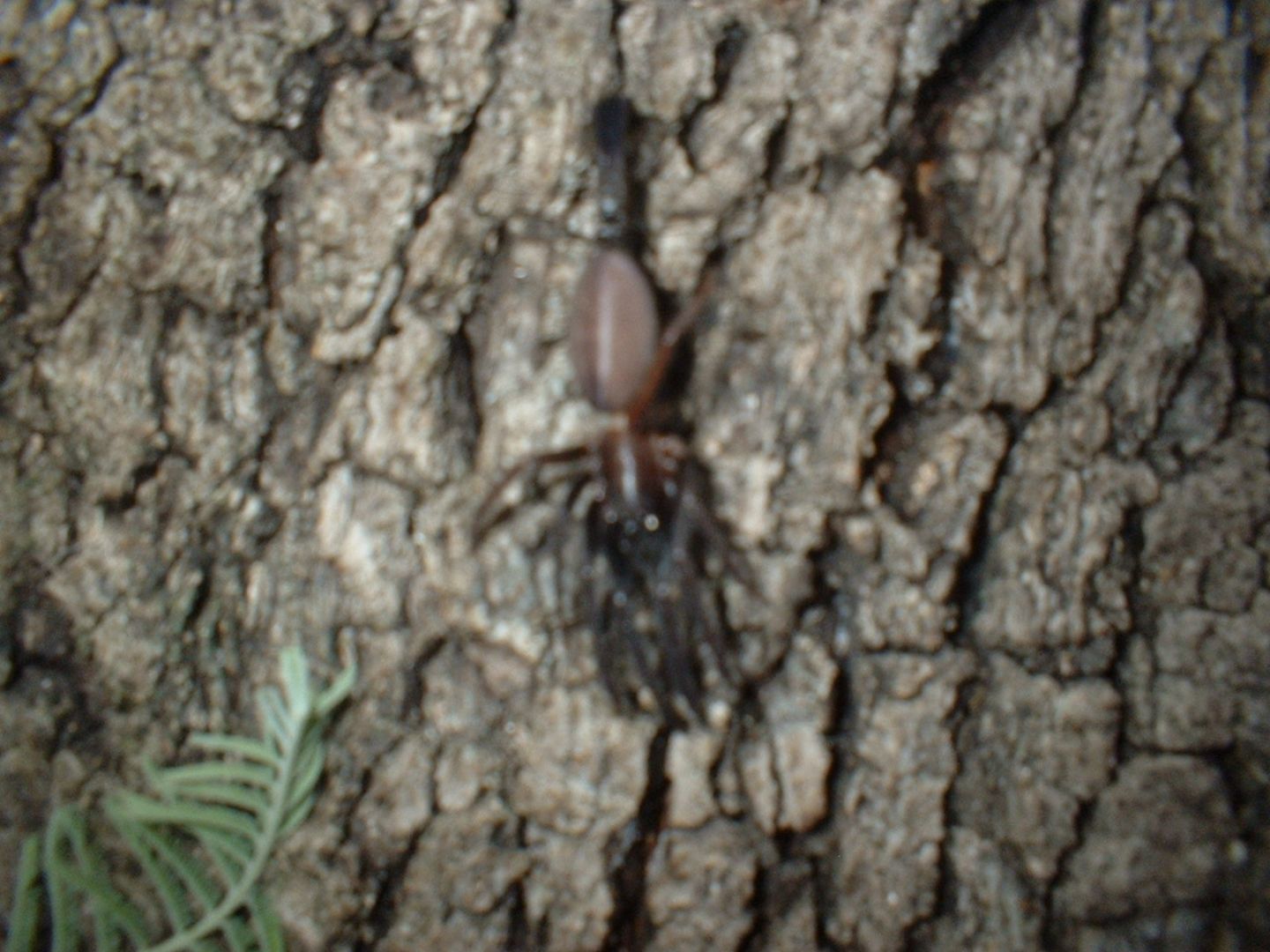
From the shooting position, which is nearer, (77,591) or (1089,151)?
(1089,151)

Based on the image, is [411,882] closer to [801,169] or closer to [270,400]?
[270,400]

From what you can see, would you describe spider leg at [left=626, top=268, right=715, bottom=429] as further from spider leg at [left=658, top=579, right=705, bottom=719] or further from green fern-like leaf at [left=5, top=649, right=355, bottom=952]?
green fern-like leaf at [left=5, top=649, right=355, bottom=952]

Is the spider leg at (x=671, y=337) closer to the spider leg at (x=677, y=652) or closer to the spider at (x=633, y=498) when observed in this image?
the spider at (x=633, y=498)

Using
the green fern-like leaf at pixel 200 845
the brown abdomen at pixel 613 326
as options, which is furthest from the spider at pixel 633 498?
the green fern-like leaf at pixel 200 845

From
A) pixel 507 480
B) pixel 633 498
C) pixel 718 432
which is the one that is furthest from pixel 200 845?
pixel 718 432

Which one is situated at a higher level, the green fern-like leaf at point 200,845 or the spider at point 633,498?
the spider at point 633,498

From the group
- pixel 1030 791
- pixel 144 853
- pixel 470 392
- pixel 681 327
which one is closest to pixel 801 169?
pixel 681 327

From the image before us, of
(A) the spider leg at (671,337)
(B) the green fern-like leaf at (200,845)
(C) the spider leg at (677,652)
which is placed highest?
(A) the spider leg at (671,337)
